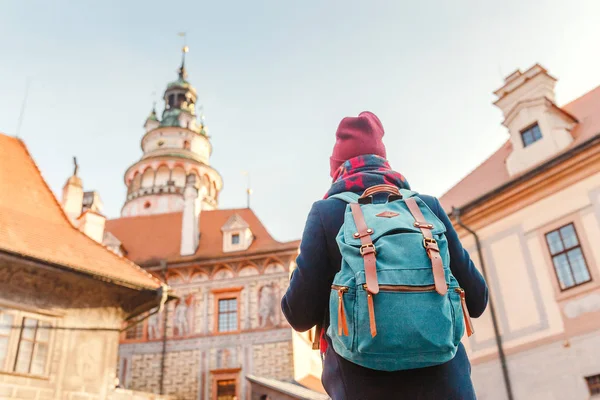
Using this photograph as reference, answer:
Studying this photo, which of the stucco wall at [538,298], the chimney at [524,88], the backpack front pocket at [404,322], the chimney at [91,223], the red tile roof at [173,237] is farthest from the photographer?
the red tile roof at [173,237]

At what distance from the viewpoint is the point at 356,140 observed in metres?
2.74

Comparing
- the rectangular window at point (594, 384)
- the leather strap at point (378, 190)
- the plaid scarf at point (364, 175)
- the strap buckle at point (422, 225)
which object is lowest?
the rectangular window at point (594, 384)

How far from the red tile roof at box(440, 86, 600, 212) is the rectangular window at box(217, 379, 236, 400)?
31.2 feet

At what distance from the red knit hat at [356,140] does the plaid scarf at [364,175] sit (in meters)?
0.08

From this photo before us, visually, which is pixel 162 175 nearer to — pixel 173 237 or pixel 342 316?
pixel 173 237

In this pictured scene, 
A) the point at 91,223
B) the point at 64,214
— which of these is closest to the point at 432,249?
the point at 64,214

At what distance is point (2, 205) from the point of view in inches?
474

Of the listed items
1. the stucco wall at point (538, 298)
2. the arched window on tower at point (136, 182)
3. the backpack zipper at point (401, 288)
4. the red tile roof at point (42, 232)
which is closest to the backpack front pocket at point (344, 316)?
the backpack zipper at point (401, 288)

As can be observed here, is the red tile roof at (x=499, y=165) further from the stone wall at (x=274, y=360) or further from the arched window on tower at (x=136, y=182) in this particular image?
the arched window on tower at (x=136, y=182)

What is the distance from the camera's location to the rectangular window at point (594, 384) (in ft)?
36.6

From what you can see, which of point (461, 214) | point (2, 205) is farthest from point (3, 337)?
point (461, 214)

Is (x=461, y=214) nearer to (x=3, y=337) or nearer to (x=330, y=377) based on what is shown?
(x=3, y=337)

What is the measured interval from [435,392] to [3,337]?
1087 centimetres

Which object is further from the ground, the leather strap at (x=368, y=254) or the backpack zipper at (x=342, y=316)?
the leather strap at (x=368, y=254)
